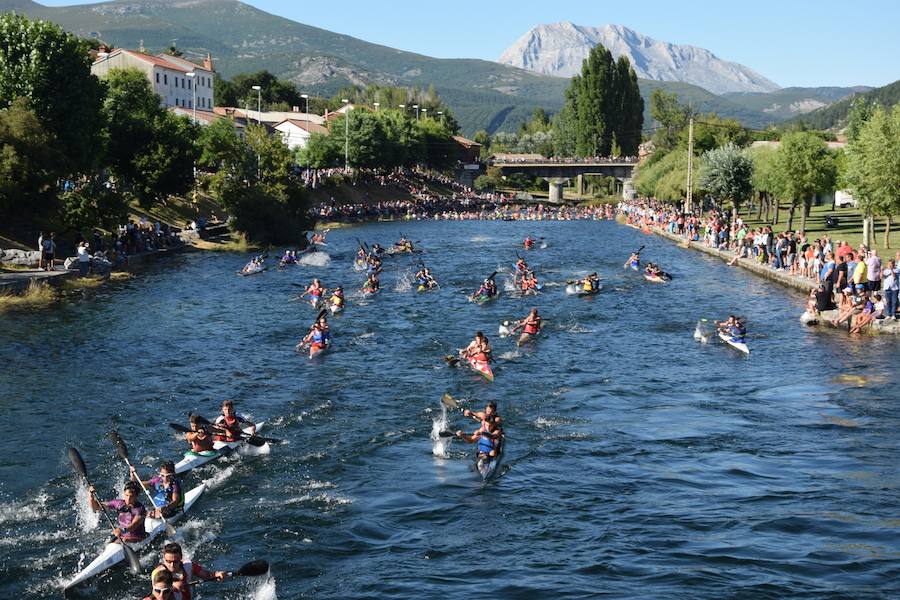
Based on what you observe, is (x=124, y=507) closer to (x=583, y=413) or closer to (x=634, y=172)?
(x=583, y=413)

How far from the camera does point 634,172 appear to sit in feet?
579

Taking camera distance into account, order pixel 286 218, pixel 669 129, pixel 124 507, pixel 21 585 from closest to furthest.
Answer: pixel 21 585
pixel 124 507
pixel 286 218
pixel 669 129

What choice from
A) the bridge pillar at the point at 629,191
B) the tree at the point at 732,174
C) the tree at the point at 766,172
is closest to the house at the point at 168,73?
the bridge pillar at the point at 629,191

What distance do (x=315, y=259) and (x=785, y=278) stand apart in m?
36.0

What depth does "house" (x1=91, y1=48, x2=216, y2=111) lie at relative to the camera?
153250 mm

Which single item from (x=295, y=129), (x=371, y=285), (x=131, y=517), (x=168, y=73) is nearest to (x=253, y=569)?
(x=131, y=517)

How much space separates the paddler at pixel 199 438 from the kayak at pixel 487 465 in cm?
702

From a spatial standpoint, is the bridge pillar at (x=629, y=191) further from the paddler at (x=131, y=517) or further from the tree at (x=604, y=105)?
the paddler at (x=131, y=517)

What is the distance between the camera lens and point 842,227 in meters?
85.0

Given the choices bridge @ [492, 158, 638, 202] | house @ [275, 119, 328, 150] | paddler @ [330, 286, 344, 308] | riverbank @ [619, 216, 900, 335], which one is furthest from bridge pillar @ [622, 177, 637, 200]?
paddler @ [330, 286, 344, 308]

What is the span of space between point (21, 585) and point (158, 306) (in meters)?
33.4

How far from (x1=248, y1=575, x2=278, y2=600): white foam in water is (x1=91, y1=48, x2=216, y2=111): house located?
13055 cm

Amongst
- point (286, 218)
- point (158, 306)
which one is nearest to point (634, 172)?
point (286, 218)

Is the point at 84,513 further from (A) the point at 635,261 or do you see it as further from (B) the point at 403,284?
(A) the point at 635,261
